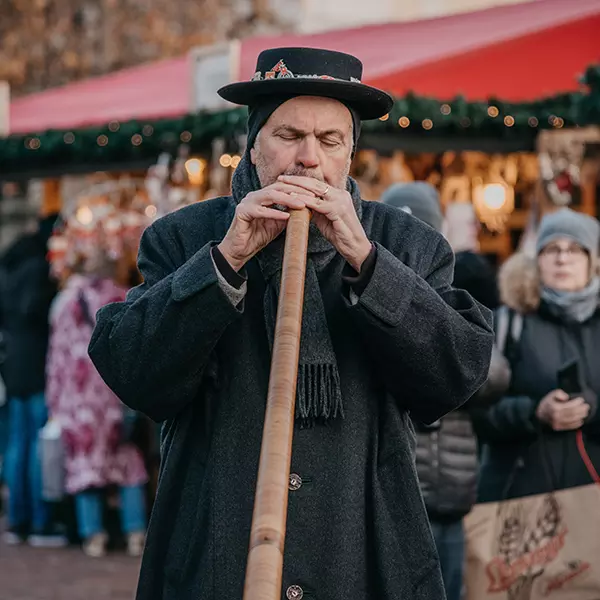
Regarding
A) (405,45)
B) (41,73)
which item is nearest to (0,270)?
(405,45)

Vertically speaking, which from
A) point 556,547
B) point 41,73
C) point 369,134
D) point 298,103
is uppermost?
point 41,73

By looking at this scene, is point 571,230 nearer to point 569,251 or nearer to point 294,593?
point 569,251

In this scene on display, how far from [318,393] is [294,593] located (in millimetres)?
371

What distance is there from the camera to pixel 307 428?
2.77 m

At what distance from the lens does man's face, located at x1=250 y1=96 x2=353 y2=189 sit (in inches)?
108

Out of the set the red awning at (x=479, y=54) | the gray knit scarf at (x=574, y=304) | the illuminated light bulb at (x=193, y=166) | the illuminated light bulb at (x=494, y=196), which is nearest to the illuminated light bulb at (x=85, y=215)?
the illuminated light bulb at (x=193, y=166)

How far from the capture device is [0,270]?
32.4 ft

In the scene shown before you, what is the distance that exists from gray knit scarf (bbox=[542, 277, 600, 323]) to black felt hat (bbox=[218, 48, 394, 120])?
2.63 meters

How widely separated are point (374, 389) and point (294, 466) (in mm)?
223

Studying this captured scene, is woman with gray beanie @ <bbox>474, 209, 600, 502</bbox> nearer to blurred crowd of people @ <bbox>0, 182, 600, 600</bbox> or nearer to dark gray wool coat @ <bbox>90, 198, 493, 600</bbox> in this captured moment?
blurred crowd of people @ <bbox>0, 182, 600, 600</bbox>

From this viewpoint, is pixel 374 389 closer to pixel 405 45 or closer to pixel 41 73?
pixel 405 45

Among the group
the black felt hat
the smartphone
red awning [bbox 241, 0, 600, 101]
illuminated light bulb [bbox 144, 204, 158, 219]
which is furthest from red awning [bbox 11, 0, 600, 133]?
the black felt hat

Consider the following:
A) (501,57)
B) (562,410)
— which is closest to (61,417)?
(501,57)

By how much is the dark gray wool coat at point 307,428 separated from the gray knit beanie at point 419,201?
2179mm
